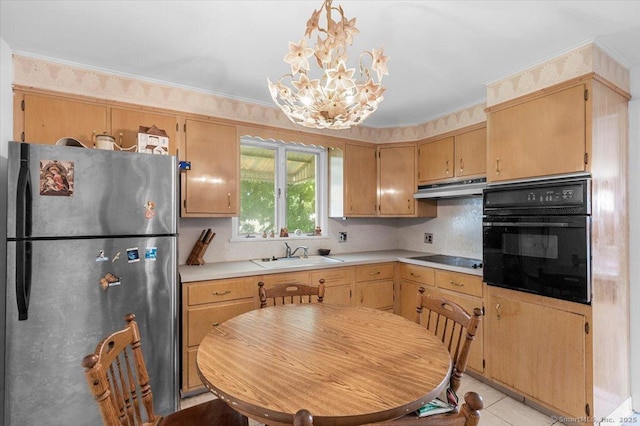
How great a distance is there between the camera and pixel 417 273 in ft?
10.3

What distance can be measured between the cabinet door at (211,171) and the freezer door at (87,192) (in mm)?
614

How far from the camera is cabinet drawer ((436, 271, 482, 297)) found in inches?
103

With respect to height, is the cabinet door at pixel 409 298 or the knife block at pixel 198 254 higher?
the knife block at pixel 198 254

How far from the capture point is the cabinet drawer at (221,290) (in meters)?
Answer: 2.38

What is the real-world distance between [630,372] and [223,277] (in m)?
3.05

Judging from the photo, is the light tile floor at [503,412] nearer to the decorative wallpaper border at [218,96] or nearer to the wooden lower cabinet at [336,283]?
the wooden lower cabinet at [336,283]

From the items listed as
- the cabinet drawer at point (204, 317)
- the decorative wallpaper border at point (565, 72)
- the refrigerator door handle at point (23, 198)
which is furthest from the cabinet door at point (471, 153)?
the refrigerator door handle at point (23, 198)

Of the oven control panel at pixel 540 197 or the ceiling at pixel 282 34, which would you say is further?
the oven control panel at pixel 540 197

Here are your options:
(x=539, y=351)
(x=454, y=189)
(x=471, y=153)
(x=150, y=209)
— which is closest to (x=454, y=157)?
(x=471, y=153)

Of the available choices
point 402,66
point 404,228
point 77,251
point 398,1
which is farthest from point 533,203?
point 77,251

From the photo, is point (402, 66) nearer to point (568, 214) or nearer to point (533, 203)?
point (533, 203)

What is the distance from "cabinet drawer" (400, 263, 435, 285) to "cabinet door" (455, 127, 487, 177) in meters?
1.02

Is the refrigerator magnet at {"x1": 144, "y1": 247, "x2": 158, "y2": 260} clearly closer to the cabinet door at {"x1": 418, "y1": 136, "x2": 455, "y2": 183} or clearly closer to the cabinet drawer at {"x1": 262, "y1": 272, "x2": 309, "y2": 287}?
the cabinet drawer at {"x1": 262, "y1": 272, "x2": 309, "y2": 287}

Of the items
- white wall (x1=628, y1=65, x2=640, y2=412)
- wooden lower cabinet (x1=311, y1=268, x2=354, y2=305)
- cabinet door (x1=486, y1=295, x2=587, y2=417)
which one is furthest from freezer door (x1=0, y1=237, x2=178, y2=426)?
white wall (x1=628, y1=65, x2=640, y2=412)
